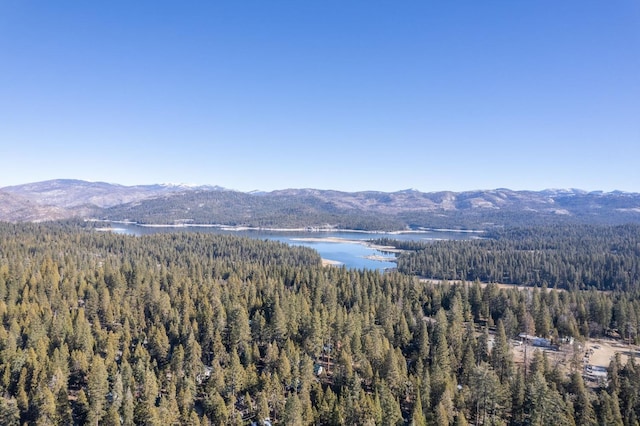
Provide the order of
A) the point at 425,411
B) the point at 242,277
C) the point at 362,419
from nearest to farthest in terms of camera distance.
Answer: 1. the point at 362,419
2. the point at 425,411
3. the point at 242,277

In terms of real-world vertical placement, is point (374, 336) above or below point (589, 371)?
above

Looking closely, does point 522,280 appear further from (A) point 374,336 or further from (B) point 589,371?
(A) point 374,336

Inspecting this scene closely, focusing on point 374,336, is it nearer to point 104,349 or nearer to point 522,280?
point 104,349

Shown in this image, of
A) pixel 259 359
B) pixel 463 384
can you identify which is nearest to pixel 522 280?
pixel 463 384

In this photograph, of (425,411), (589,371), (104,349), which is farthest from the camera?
(589,371)

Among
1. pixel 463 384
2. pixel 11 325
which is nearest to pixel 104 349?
pixel 11 325

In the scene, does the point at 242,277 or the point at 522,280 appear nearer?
the point at 242,277
